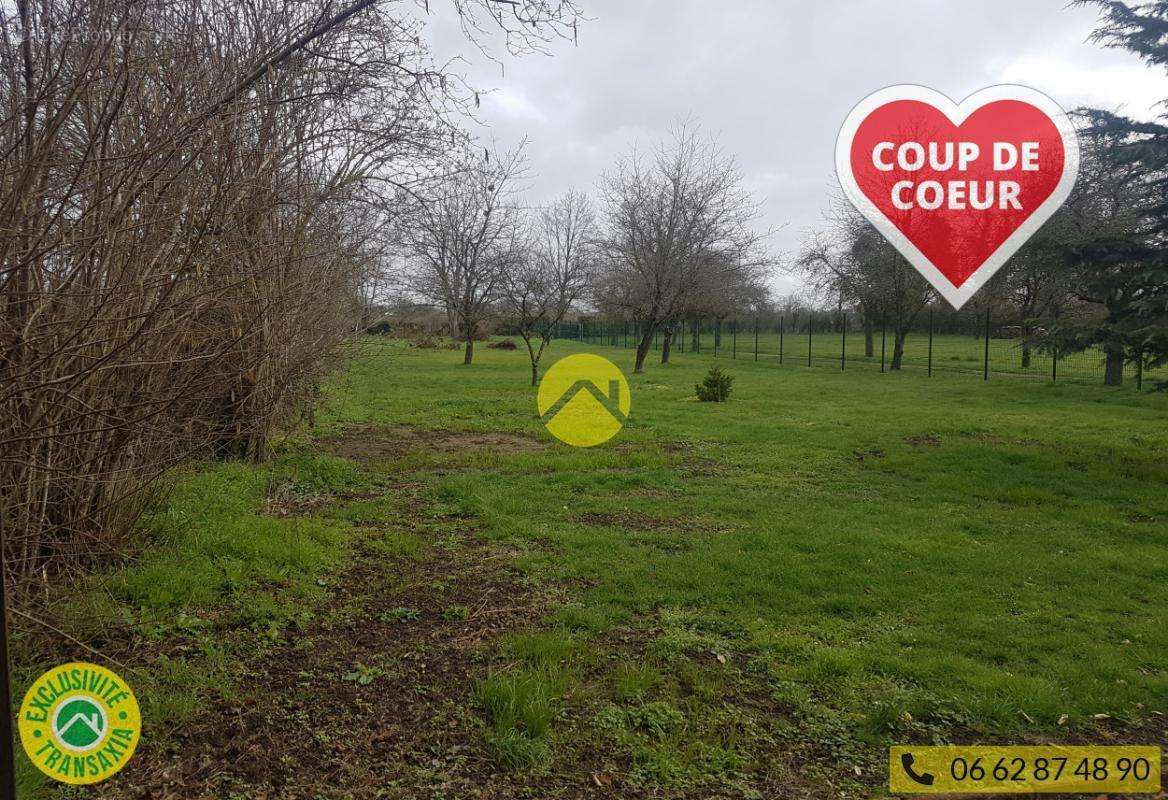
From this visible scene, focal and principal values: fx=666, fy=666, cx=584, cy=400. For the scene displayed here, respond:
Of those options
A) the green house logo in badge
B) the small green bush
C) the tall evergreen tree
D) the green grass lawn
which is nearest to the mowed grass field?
the green grass lawn

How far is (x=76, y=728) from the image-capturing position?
87.4 inches

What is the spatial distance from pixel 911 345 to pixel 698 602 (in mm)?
29459

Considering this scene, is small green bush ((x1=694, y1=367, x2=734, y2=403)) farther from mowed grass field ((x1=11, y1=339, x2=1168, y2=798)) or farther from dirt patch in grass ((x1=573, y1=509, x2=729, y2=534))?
dirt patch in grass ((x1=573, y1=509, x2=729, y2=534))

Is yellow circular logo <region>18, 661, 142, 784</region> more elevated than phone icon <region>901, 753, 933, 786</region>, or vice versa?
yellow circular logo <region>18, 661, 142, 784</region>

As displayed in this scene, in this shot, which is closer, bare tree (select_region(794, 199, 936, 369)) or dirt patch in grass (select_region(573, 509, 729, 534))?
dirt patch in grass (select_region(573, 509, 729, 534))

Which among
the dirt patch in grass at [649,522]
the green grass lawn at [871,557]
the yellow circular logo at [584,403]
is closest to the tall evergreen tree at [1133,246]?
the green grass lawn at [871,557]

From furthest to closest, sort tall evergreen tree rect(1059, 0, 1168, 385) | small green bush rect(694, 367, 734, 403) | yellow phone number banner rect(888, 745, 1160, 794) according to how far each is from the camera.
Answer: small green bush rect(694, 367, 734, 403), tall evergreen tree rect(1059, 0, 1168, 385), yellow phone number banner rect(888, 745, 1160, 794)

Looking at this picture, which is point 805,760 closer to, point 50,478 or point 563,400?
point 50,478

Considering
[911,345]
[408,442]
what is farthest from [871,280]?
[408,442]

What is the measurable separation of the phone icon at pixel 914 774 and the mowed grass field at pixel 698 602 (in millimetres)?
95

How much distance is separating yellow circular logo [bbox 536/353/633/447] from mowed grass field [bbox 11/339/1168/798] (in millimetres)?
1729

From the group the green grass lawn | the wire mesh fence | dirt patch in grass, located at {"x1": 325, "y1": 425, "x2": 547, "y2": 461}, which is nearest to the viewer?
the green grass lawn

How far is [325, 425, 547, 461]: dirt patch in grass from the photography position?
26.2 feet

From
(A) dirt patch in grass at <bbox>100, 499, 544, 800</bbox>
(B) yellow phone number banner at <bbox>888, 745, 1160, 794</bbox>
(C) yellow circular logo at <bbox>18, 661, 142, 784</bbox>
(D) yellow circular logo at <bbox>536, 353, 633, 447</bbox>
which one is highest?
(D) yellow circular logo at <bbox>536, 353, 633, 447</bbox>
